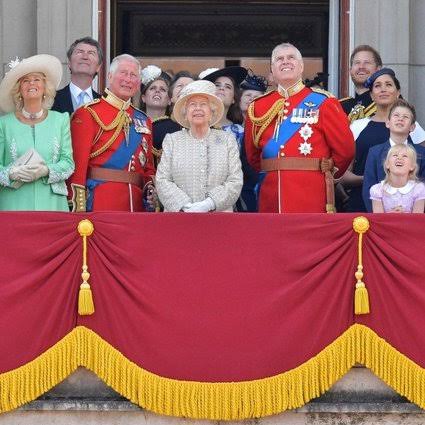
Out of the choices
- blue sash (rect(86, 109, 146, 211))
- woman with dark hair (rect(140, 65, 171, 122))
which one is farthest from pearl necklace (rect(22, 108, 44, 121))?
woman with dark hair (rect(140, 65, 171, 122))

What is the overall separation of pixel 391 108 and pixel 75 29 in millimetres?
3219

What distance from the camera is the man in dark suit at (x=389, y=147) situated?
1016 centimetres

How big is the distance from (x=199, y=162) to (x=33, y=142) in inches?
39.7

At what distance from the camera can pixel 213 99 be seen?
398 inches

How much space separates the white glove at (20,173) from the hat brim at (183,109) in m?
1.00

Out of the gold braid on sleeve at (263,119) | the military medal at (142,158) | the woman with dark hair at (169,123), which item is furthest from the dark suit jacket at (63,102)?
the gold braid on sleeve at (263,119)

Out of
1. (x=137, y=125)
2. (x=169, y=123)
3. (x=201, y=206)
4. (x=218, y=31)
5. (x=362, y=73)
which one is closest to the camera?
(x=201, y=206)

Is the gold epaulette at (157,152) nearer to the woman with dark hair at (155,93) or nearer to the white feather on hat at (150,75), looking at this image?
the woman with dark hair at (155,93)

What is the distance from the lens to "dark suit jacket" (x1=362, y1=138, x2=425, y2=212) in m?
10.1

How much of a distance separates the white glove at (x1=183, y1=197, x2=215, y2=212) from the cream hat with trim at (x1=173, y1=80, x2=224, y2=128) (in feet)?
1.93

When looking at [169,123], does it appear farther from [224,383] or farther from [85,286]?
[224,383]

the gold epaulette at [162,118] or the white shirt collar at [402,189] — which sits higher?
the gold epaulette at [162,118]

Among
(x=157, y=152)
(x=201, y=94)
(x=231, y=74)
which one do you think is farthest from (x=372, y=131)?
(x=157, y=152)

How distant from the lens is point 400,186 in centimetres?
986
